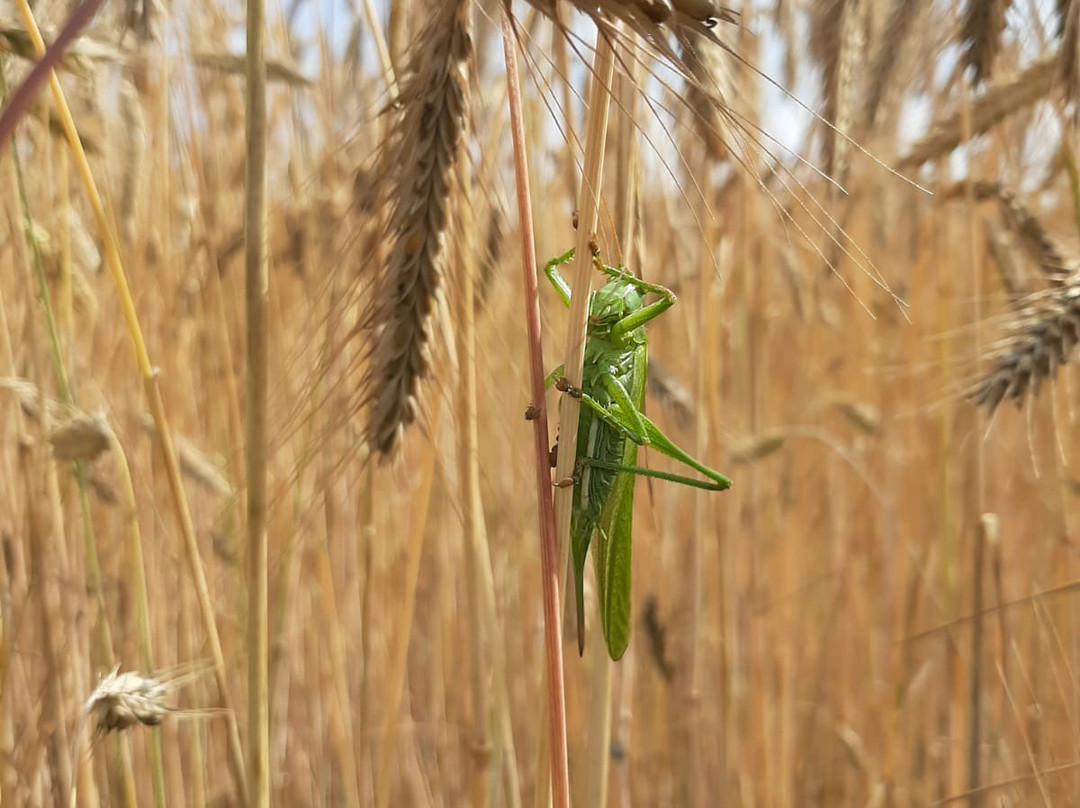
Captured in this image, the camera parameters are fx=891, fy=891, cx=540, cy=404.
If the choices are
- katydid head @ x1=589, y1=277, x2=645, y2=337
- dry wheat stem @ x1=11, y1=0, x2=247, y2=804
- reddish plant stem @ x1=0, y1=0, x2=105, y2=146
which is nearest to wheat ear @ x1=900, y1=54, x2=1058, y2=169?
katydid head @ x1=589, y1=277, x2=645, y2=337

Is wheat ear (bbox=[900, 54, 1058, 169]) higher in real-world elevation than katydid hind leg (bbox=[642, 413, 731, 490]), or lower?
higher

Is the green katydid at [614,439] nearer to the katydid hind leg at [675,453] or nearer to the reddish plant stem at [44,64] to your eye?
the katydid hind leg at [675,453]

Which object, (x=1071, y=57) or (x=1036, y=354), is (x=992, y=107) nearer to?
(x=1071, y=57)

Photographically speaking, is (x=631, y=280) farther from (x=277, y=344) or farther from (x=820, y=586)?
(x=820, y=586)

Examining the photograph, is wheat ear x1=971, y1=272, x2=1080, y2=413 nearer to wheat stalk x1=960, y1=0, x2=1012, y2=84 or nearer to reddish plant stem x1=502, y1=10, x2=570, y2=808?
wheat stalk x1=960, y1=0, x2=1012, y2=84

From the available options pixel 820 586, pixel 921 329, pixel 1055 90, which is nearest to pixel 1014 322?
pixel 1055 90

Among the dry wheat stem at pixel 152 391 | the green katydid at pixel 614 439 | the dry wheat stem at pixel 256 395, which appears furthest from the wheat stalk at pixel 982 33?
the dry wheat stem at pixel 152 391
